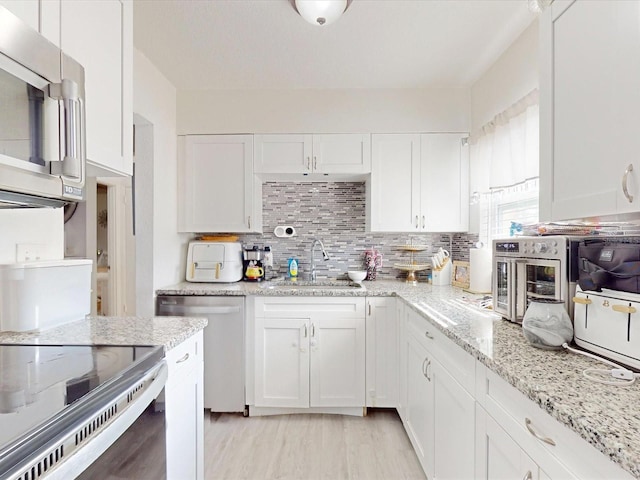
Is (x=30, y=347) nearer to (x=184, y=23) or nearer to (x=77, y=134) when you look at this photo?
(x=77, y=134)

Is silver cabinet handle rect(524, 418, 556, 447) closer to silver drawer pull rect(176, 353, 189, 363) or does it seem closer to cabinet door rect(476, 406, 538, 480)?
cabinet door rect(476, 406, 538, 480)

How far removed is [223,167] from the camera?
286 cm

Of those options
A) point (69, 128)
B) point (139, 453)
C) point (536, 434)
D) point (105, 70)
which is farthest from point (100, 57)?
point (536, 434)

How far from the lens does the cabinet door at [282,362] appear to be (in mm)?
2523

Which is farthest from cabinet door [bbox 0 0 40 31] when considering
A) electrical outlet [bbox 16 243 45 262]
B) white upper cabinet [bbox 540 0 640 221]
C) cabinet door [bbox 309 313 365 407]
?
cabinet door [bbox 309 313 365 407]

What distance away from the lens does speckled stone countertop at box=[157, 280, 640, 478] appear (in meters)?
0.65

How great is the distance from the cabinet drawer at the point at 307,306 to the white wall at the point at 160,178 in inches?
28.9

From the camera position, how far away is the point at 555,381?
0.88 metres

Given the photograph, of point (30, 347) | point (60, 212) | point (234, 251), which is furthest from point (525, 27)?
point (30, 347)

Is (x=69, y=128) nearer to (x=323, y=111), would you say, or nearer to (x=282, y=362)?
(x=282, y=362)

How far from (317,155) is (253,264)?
102cm

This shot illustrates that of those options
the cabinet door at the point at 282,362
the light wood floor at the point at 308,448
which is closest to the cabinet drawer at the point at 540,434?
the light wood floor at the point at 308,448

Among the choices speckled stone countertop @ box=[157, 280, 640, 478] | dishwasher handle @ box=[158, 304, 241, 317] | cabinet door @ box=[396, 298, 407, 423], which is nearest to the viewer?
speckled stone countertop @ box=[157, 280, 640, 478]

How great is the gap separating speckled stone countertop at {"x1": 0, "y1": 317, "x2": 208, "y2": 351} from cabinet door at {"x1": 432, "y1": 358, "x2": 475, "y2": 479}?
1048 mm
